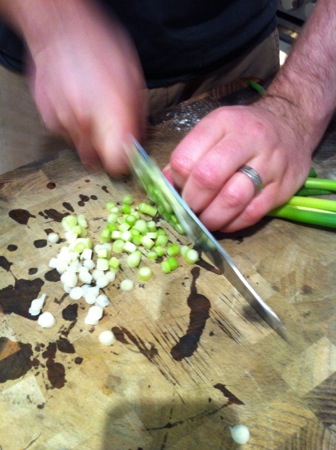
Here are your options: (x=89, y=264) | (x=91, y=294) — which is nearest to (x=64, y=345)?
(x=91, y=294)

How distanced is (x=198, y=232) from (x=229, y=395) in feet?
1.53

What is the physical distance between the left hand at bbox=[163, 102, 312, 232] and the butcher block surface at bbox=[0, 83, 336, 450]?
0.15m

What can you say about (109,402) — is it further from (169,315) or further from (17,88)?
(17,88)

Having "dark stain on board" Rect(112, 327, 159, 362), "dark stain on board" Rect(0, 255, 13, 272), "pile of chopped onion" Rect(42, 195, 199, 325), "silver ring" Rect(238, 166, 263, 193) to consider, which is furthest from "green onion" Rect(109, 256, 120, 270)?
"silver ring" Rect(238, 166, 263, 193)

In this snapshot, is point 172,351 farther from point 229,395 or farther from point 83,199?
point 83,199

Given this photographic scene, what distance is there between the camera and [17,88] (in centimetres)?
207

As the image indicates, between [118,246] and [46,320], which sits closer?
[46,320]

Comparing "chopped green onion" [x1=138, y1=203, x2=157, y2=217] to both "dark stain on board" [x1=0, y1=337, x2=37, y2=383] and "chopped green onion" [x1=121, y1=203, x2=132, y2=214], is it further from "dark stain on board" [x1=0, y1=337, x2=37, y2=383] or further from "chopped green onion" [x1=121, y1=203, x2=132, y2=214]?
"dark stain on board" [x1=0, y1=337, x2=37, y2=383]

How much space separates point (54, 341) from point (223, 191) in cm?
66

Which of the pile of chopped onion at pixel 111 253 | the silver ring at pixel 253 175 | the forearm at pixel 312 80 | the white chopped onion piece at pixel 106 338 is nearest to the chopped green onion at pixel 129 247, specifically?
the pile of chopped onion at pixel 111 253

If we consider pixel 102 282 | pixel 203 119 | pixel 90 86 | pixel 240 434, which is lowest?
pixel 240 434

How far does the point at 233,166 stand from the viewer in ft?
4.64

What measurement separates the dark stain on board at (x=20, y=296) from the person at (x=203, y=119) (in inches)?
16.8

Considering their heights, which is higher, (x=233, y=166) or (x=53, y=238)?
(x=233, y=166)
